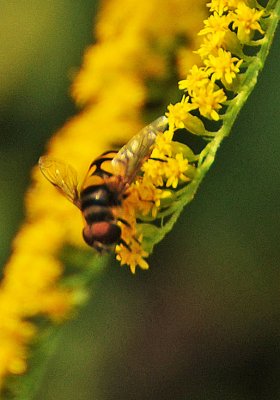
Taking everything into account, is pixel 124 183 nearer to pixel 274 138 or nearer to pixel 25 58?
pixel 274 138

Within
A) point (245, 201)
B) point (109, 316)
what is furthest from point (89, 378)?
point (245, 201)

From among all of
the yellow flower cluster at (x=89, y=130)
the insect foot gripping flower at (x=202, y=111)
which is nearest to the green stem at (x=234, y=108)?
the insect foot gripping flower at (x=202, y=111)

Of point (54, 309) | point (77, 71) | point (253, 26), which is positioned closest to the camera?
point (253, 26)

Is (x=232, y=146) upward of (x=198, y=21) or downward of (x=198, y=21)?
downward

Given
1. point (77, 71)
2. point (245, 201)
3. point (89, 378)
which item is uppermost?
point (77, 71)

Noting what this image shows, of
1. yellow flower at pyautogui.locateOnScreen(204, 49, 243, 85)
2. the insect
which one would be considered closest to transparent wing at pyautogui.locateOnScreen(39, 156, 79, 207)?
the insect

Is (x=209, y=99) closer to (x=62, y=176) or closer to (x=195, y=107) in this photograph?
(x=195, y=107)

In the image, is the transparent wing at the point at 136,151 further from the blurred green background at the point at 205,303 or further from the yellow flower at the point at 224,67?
the blurred green background at the point at 205,303
